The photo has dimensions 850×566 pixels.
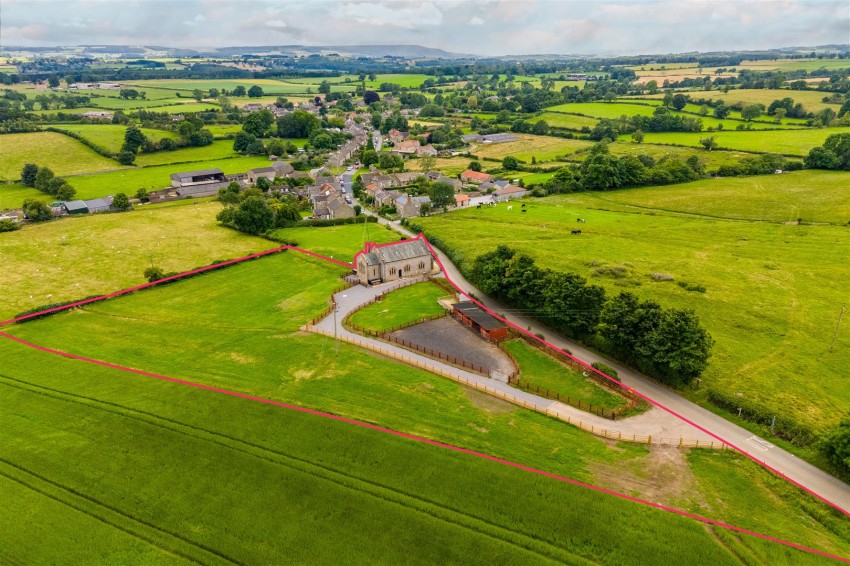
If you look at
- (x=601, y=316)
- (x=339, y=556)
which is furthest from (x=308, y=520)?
(x=601, y=316)

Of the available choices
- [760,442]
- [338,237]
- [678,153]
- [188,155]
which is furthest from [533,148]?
[760,442]

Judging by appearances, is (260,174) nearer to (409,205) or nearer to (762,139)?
(409,205)

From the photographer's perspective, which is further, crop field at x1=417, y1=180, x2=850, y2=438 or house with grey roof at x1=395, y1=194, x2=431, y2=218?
house with grey roof at x1=395, y1=194, x2=431, y2=218

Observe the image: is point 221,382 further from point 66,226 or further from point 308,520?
point 66,226

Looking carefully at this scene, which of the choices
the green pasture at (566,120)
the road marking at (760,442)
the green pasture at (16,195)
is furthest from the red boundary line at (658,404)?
the green pasture at (566,120)

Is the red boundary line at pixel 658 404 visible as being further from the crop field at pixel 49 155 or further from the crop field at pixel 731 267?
the crop field at pixel 49 155

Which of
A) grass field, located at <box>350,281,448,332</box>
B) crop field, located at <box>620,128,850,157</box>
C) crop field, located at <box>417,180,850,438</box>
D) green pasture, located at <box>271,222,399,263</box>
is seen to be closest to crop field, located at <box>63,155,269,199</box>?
green pasture, located at <box>271,222,399,263</box>

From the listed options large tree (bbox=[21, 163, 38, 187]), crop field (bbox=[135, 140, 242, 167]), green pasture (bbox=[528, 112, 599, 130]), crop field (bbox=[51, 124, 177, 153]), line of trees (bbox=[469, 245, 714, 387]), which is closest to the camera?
line of trees (bbox=[469, 245, 714, 387])

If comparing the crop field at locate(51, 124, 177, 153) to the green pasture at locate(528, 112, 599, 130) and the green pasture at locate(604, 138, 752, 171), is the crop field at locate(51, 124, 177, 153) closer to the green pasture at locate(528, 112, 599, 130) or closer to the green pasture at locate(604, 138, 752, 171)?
the green pasture at locate(604, 138, 752, 171)
